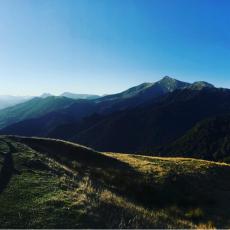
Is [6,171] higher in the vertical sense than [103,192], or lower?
higher

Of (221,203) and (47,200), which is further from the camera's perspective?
(221,203)

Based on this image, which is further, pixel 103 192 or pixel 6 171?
pixel 6 171

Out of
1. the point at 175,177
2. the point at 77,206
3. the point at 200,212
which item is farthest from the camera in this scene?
the point at 175,177

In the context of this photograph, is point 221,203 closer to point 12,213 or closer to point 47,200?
point 47,200

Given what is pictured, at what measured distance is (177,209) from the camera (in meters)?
26.4

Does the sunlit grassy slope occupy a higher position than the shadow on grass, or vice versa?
the shadow on grass

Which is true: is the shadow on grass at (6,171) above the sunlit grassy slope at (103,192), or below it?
above

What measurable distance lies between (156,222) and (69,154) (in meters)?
25.7

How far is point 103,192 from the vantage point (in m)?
23.2

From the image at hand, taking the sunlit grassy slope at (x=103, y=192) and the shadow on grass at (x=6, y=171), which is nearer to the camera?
the sunlit grassy slope at (x=103, y=192)

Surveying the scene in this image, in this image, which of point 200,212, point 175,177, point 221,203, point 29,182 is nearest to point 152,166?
point 175,177

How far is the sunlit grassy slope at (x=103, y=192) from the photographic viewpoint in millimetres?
16531

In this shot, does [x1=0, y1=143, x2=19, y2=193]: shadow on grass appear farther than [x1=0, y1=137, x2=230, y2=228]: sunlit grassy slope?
Yes

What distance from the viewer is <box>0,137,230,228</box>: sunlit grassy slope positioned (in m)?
16.5
